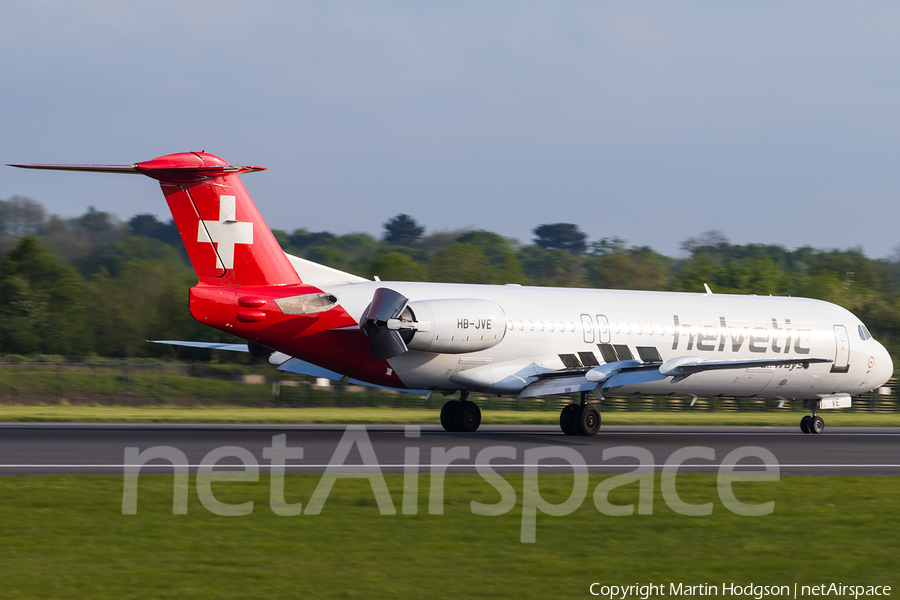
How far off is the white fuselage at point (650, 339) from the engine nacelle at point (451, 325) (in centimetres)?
10

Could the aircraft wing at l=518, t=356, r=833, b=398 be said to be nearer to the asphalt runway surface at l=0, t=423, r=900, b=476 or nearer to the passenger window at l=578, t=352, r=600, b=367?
the asphalt runway surface at l=0, t=423, r=900, b=476

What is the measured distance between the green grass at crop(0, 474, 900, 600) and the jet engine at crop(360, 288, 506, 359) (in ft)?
30.5

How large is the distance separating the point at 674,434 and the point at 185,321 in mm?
29972

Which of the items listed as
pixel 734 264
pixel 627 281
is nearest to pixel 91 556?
pixel 627 281

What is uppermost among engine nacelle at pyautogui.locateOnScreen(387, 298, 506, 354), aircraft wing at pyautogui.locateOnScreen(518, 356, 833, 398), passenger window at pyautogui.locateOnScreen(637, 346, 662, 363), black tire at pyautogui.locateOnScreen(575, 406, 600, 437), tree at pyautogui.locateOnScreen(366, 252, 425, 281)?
tree at pyautogui.locateOnScreen(366, 252, 425, 281)

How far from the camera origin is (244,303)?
22438 mm

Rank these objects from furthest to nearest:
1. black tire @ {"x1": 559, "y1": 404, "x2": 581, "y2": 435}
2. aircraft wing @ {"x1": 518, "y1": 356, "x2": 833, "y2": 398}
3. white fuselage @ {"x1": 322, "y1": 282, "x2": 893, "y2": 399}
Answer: black tire @ {"x1": 559, "y1": 404, "x2": 581, "y2": 435}
white fuselage @ {"x1": 322, "y1": 282, "x2": 893, "y2": 399}
aircraft wing @ {"x1": 518, "y1": 356, "x2": 833, "y2": 398}

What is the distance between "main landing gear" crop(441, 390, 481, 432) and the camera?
26625mm

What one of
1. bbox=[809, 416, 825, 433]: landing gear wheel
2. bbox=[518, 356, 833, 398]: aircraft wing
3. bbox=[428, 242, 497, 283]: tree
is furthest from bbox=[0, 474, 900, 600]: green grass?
bbox=[428, 242, 497, 283]: tree

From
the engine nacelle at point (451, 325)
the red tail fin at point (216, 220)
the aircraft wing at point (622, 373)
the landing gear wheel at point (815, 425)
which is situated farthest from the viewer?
the landing gear wheel at point (815, 425)

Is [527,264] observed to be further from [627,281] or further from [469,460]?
[469,460]

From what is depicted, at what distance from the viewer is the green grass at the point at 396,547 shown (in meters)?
8.55

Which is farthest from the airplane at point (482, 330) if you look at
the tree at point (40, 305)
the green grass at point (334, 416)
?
the tree at point (40, 305)

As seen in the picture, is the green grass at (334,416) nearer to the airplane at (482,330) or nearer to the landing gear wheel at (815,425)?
the airplane at (482,330)
